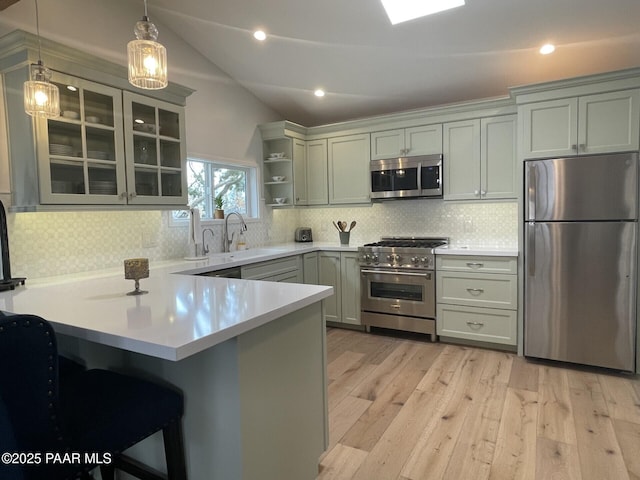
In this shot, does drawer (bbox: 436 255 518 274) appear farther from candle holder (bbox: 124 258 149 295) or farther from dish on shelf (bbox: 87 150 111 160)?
dish on shelf (bbox: 87 150 111 160)

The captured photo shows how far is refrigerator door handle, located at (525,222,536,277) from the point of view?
3107mm

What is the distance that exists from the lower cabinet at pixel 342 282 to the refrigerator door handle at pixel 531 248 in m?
1.61

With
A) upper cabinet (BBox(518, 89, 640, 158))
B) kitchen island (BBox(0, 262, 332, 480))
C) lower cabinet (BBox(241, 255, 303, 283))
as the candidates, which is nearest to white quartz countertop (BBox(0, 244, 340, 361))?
kitchen island (BBox(0, 262, 332, 480))

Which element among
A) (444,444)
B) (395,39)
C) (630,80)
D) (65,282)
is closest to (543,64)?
(630,80)

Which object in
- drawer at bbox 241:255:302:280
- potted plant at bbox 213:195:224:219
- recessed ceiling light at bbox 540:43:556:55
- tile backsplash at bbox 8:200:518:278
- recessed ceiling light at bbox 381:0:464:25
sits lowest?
drawer at bbox 241:255:302:280

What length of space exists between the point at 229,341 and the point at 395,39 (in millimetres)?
2901

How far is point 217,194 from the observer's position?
13.1 feet

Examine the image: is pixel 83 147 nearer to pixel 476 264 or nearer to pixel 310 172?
pixel 310 172

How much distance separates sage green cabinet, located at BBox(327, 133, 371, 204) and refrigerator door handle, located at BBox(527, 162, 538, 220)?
1.64m

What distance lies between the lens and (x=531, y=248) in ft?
10.2

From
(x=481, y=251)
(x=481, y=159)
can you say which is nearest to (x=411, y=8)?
(x=481, y=159)

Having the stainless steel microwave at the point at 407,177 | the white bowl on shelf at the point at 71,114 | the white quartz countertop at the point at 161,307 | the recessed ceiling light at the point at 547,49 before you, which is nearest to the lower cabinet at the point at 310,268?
the stainless steel microwave at the point at 407,177

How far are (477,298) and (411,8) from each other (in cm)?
246

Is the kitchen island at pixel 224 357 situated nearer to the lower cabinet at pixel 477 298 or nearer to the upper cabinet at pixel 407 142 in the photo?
the lower cabinet at pixel 477 298
